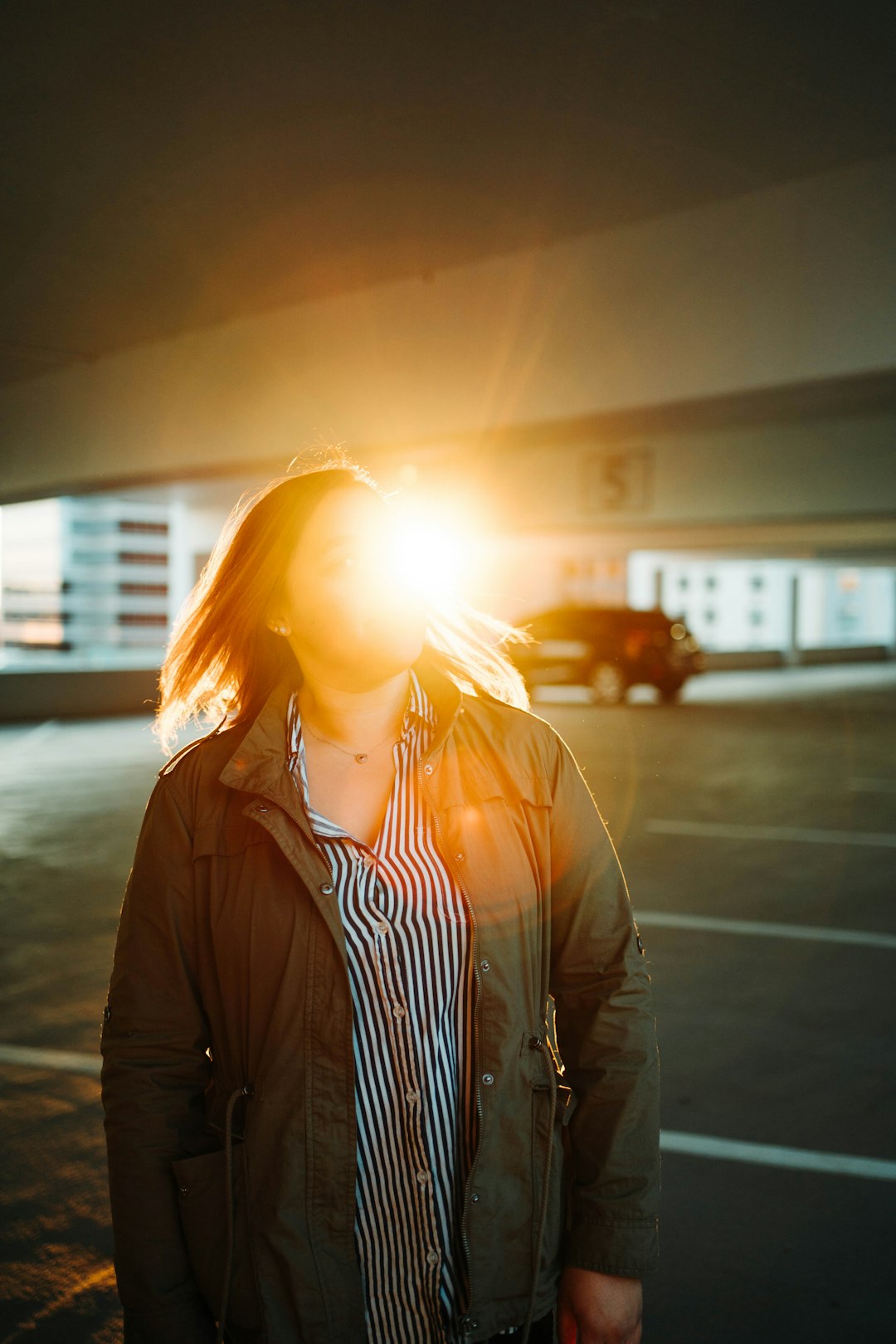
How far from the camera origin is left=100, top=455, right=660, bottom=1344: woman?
1.45 meters

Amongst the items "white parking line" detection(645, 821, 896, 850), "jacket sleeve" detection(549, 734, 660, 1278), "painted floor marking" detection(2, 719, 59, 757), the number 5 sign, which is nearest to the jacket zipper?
"jacket sleeve" detection(549, 734, 660, 1278)

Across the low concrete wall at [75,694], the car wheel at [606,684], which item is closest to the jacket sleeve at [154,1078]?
the low concrete wall at [75,694]

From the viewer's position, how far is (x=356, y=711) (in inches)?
67.1

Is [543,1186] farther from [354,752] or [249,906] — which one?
[354,752]

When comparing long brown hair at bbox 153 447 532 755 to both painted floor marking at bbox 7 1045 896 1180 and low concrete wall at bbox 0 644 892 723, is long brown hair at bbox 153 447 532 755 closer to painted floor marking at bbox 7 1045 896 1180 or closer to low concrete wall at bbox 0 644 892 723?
painted floor marking at bbox 7 1045 896 1180

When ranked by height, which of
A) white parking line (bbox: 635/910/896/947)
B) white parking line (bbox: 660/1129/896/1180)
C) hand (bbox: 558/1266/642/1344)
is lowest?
white parking line (bbox: 660/1129/896/1180)

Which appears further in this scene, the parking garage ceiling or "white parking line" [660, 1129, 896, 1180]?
the parking garage ceiling

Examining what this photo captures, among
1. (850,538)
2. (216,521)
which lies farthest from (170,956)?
(850,538)

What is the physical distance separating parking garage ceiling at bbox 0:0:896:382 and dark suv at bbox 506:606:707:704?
1346 centimetres

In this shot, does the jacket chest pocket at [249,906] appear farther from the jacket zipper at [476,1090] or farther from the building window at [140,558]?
the building window at [140,558]

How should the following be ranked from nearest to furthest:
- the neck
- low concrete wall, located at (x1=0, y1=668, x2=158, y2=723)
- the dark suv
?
the neck
low concrete wall, located at (x1=0, y1=668, x2=158, y2=723)
the dark suv

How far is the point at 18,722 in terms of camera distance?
17.8 metres

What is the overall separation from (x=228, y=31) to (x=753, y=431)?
11.0m

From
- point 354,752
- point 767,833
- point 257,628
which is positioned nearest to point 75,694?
point 767,833
